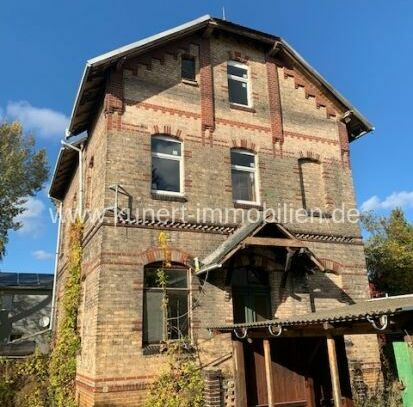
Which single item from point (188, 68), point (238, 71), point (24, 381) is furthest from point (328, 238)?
point (24, 381)

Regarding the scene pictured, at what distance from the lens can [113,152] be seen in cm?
1182

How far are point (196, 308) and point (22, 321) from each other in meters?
15.9

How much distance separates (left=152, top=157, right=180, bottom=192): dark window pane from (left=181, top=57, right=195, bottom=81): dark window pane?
3.05 meters

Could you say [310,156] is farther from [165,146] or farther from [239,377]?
[239,377]

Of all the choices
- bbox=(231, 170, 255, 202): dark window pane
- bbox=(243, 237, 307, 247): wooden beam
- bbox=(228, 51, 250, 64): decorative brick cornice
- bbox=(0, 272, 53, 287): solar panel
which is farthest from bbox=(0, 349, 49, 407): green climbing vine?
bbox=(228, 51, 250, 64): decorative brick cornice

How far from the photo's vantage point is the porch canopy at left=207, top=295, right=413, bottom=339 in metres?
6.09

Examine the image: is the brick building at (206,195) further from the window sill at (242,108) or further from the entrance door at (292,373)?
the entrance door at (292,373)

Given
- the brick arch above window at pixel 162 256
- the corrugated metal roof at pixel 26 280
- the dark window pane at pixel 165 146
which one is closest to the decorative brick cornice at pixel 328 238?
the brick arch above window at pixel 162 256

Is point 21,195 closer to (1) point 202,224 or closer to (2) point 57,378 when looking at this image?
(2) point 57,378

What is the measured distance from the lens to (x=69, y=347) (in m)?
12.6

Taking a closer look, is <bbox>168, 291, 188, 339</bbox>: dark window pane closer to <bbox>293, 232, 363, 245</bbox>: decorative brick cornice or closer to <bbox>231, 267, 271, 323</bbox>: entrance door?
<bbox>231, 267, 271, 323</bbox>: entrance door

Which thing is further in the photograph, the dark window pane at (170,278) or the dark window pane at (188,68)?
the dark window pane at (188,68)

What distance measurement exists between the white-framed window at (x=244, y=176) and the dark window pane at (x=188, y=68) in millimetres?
2796

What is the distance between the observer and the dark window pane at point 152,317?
10867 mm
